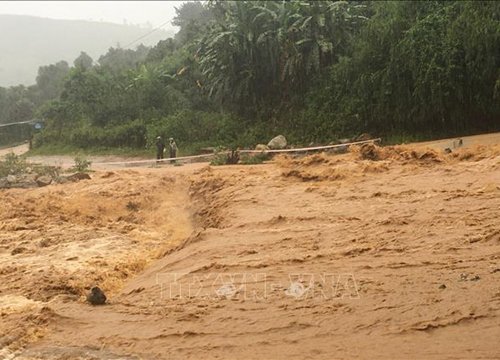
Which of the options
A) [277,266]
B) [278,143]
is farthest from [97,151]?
[277,266]

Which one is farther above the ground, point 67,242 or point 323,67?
point 323,67

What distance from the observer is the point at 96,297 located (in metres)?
6.49

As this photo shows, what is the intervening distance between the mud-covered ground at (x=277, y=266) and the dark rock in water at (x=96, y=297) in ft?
0.33

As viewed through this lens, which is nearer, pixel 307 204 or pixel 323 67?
A: pixel 307 204

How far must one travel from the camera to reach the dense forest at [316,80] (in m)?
16.5

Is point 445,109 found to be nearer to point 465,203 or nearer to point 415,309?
point 465,203

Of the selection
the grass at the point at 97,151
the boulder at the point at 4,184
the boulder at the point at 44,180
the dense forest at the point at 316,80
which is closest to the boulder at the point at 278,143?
the dense forest at the point at 316,80

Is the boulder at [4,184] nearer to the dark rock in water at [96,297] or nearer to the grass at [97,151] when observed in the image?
the grass at [97,151]

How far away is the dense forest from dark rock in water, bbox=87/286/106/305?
1275 centimetres

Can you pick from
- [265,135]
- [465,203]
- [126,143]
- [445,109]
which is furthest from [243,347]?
[126,143]

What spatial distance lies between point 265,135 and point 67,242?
12016 millimetres

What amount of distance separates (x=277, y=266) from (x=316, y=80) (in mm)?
14856

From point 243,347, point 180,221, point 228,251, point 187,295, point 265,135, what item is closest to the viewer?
point 243,347

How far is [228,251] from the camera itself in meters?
7.34
